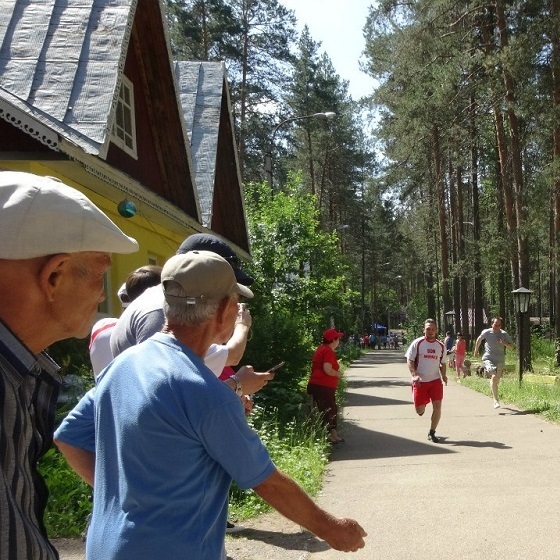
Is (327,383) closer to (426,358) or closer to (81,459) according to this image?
(426,358)

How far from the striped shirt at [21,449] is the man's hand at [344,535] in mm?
984

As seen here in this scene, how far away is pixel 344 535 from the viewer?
8.50 feet

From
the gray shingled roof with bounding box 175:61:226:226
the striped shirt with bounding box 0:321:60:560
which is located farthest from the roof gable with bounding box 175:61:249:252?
the striped shirt with bounding box 0:321:60:560

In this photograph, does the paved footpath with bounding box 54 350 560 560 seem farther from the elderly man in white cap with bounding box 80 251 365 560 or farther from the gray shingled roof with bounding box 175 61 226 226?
the gray shingled roof with bounding box 175 61 226 226

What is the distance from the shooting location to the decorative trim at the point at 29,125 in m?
8.09

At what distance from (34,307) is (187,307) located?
0.84 m

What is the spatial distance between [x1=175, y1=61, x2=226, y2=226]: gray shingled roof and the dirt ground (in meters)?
9.32

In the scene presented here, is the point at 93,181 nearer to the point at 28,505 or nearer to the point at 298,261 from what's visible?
the point at 28,505

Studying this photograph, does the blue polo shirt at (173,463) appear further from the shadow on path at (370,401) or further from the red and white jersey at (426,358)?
the shadow on path at (370,401)

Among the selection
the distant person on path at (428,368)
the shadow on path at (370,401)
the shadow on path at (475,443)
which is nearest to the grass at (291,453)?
the distant person on path at (428,368)

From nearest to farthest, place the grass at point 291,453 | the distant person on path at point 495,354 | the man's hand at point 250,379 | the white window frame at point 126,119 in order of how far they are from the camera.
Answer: the man's hand at point 250,379
the grass at point 291,453
the white window frame at point 126,119
the distant person on path at point 495,354

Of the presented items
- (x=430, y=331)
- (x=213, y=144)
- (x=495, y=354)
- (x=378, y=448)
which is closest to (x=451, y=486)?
(x=378, y=448)

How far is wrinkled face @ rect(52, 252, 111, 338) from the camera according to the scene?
1922mm

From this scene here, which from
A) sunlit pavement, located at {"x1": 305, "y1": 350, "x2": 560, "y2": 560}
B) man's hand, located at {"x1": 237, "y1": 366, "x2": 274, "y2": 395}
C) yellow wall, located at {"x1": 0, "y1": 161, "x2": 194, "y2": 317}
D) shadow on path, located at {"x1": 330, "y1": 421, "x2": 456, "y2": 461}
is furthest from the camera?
shadow on path, located at {"x1": 330, "y1": 421, "x2": 456, "y2": 461}
